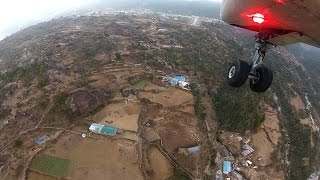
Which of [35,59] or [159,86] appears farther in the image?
[35,59]

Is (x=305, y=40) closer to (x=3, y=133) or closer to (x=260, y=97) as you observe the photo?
(x=3, y=133)

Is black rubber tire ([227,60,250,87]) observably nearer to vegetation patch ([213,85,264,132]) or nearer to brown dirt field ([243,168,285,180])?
brown dirt field ([243,168,285,180])

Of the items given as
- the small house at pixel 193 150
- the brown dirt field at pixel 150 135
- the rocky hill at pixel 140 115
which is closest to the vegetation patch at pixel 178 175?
the rocky hill at pixel 140 115

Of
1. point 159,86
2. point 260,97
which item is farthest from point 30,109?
point 260,97

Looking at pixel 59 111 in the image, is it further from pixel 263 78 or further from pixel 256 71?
pixel 263 78

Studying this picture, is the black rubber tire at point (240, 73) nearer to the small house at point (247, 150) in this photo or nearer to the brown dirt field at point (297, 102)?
the small house at point (247, 150)
